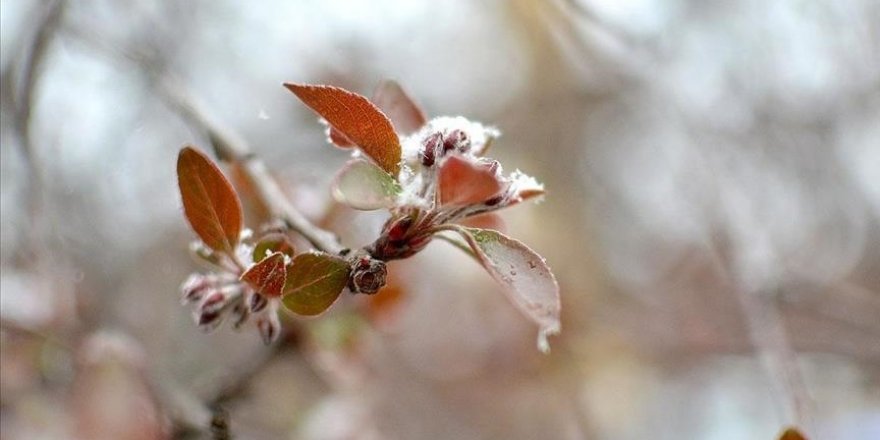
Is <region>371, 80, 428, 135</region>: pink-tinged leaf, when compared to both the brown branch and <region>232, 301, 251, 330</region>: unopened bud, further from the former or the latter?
<region>232, 301, 251, 330</region>: unopened bud

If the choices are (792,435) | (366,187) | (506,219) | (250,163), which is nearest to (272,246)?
(366,187)

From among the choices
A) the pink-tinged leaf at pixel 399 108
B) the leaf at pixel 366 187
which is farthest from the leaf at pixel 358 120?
the pink-tinged leaf at pixel 399 108

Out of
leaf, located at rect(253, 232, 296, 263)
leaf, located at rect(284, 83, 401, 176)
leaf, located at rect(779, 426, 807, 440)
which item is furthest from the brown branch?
leaf, located at rect(779, 426, 807, 440)

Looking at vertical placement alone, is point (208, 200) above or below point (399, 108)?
below

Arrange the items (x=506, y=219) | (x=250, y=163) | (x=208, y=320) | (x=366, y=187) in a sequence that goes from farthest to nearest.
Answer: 1. (x=506, y=219)
2. (x=250, y=163)
3. (x=208, y=320)
4. (x=366, y=187)

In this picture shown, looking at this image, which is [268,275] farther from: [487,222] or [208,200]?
[487,222]

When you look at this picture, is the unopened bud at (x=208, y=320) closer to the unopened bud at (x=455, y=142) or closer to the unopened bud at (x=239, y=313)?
the unopened bud at (x=239, y=313)
